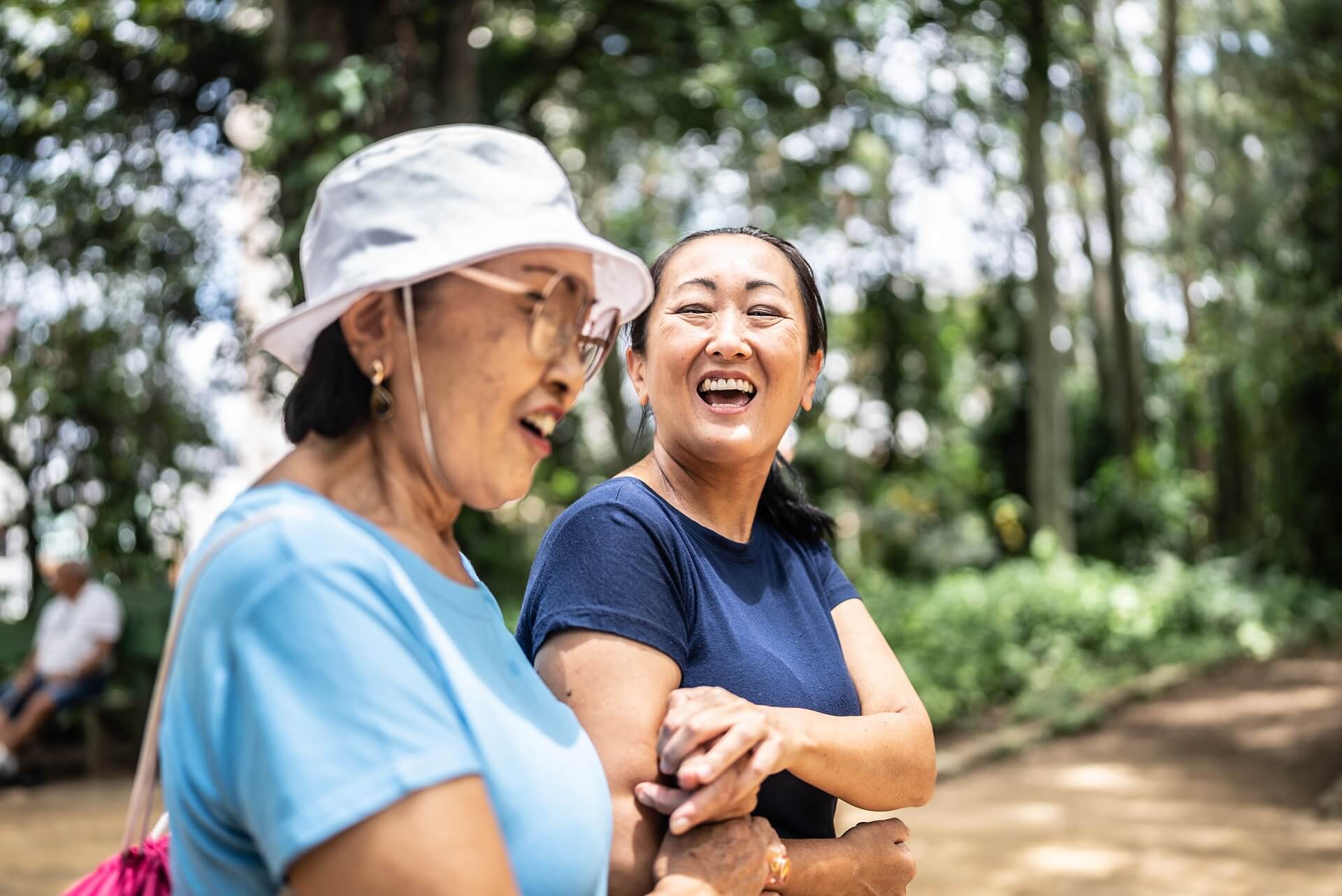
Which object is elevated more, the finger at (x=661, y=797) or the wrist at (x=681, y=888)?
the finger at (x=661, y=797)

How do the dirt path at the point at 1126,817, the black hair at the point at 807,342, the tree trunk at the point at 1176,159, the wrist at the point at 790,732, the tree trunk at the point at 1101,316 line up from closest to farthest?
the wrist at the point at 790,732, the black hair at the point at 807,342, the dirt path at the point at 1126,817, the tree trunk at the point at 1176,159, the tree trunk at the point at 1101,316

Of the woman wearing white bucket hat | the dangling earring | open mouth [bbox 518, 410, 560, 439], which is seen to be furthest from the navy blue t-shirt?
the dangling earring

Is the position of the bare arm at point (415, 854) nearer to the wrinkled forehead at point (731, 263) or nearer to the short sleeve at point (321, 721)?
the short sleeve at point (321, 721)

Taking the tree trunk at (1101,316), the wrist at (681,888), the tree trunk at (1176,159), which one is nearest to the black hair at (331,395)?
the wrist at (681,888)

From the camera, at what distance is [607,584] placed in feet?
5.61

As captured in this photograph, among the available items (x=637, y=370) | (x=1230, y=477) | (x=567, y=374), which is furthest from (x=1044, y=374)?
(x=567, y=374)

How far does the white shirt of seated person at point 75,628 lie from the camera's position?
855cm

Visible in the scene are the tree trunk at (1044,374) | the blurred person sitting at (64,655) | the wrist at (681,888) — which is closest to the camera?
the wrist at (681,888)

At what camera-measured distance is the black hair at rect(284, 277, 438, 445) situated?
4.42ft

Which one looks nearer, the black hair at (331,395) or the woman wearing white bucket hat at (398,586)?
the woman wearing white bucket hat at (398,586)

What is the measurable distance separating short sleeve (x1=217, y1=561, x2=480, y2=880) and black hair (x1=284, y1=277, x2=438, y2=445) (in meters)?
0.22

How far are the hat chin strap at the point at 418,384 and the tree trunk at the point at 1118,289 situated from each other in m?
15.9

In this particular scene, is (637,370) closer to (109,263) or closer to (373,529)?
(373,529)

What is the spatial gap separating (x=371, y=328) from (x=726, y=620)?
741mm
